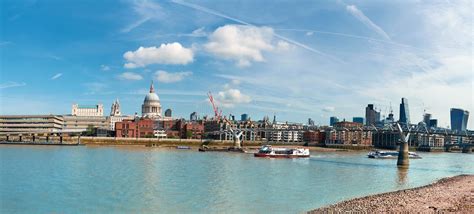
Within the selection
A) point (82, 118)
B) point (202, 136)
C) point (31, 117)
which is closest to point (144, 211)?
point (202, 136)

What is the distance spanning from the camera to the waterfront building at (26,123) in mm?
160000

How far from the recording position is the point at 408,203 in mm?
26547

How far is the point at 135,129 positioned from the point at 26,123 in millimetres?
39185

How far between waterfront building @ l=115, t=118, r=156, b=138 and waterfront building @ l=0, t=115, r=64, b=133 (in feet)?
86.6

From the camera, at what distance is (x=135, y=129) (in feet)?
493

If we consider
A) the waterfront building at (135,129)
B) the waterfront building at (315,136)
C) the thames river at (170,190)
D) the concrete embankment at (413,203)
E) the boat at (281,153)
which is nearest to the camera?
the concrete embankment at (413,203)

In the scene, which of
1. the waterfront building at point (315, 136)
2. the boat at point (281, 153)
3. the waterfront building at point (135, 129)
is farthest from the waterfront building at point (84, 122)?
the boat at point (281, 153)

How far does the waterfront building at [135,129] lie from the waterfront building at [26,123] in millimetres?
26411

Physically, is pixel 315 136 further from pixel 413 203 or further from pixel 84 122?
pixel 413 203

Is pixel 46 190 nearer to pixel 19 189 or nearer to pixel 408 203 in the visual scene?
pixel 19 189

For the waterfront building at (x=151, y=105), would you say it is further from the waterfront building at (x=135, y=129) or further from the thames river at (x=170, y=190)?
the thames river at (x=170, y=190)

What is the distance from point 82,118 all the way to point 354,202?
566 feet

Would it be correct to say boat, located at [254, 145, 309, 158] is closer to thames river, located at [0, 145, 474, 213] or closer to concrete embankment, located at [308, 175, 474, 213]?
thames river, located at [0, 145, 474, 213]

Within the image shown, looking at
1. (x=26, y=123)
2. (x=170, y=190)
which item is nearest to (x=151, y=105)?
(x=26, y=123)
